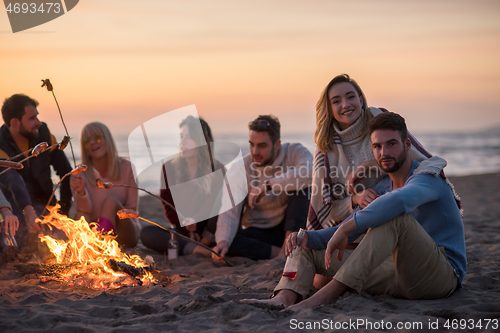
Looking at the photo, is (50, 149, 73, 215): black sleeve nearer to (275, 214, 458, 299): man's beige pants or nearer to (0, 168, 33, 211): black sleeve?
(0, 168, 33, 211): black sleeve

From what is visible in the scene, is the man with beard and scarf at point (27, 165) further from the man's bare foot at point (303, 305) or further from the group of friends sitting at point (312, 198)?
the man's bare foot at point (303, 305)

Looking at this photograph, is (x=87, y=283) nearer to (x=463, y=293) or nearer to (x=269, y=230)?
(x=269, y=230)

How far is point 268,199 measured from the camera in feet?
15.4

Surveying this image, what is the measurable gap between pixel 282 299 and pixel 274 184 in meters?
1.81

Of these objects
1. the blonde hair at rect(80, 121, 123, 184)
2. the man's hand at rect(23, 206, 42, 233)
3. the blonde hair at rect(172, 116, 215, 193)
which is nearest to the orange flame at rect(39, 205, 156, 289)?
the man's hand at rect(23, 206, 42, 233)

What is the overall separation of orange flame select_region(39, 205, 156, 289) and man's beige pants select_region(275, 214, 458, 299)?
1.26 metres

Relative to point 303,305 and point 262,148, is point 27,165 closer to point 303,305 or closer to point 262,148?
point 262,148

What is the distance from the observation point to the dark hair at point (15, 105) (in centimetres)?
473

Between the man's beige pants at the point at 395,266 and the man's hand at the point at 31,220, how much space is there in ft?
8.75

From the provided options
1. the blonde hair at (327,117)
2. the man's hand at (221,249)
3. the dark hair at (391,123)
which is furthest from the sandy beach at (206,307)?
the blonde hair at (327,117)

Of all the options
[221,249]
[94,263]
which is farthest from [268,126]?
[94,263]

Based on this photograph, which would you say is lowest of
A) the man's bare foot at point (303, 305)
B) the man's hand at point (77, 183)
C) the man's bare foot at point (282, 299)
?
the man's bare foot at point (303, 305)

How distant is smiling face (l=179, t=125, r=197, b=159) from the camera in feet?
16.4

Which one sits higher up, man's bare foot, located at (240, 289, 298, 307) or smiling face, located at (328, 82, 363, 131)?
smiling face, located at (328, 82, 363, 131)
